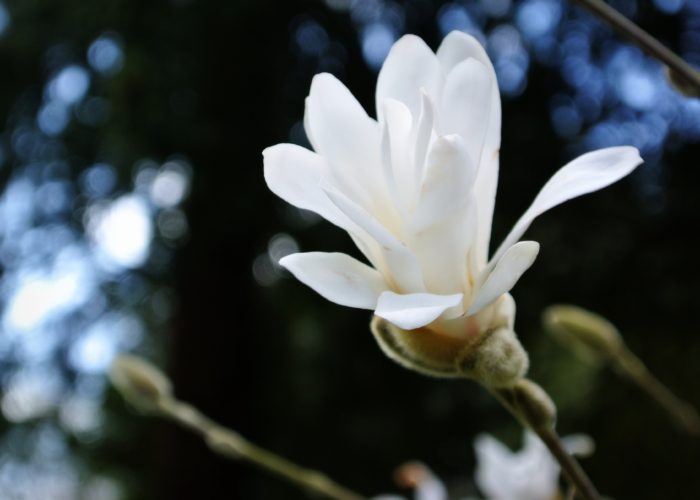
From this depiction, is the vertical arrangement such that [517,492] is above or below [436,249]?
below

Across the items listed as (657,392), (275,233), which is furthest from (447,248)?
(275,233)

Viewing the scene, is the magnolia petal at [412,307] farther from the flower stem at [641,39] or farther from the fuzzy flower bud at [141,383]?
the fuzzy flower bud at [141,383]

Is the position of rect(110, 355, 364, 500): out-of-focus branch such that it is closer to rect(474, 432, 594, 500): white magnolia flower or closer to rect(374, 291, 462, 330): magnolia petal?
rect(474, 432, 594, 500): white magnolia flower

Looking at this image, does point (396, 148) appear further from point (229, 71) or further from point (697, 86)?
point (229, 71)

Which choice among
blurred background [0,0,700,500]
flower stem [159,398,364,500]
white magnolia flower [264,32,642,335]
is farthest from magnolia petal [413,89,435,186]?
blurred background [0,0,700,500]

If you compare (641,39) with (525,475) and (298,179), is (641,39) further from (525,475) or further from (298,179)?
(525,475)

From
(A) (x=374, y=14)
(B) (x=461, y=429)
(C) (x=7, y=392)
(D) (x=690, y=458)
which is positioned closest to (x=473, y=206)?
(D) (x=690, y=458)
